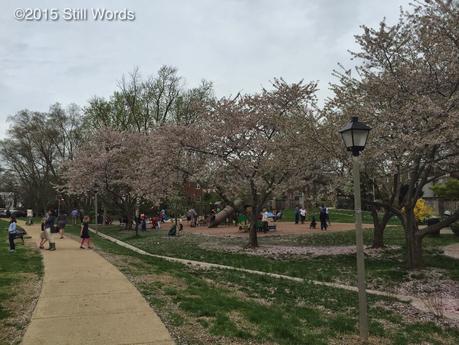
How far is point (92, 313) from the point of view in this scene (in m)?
7.19

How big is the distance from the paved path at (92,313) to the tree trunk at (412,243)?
7.92 metres

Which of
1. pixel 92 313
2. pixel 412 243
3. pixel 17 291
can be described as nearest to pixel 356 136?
pixel 92 313

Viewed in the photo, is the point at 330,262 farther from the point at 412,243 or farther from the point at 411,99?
the point at 411,99

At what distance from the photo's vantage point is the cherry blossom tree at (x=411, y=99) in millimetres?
10984

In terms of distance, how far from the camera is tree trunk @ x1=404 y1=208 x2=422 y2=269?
512 inches

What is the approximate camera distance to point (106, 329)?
6316 millimetres

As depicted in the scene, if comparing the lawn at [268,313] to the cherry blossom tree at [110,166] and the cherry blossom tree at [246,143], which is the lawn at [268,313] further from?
the cherry blossom tree at [110,166]

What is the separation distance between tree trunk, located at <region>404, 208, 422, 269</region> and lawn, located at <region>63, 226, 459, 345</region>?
4.04 m

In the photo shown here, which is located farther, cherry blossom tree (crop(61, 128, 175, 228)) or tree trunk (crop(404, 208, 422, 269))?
cherry blossom tree (crop(61, 128, 175, 228))

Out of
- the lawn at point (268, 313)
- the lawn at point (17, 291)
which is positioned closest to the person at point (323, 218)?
the lawn at point (268, 313)

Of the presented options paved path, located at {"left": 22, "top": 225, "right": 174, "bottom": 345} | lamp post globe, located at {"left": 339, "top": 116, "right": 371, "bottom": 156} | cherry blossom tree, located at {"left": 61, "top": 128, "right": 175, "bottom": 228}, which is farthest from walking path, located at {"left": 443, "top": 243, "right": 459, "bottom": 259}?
cherry blossom tree, located at {"left": 61, "top": 128, "right": 175, "bottom": 228}

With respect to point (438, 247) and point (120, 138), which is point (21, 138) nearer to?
point (120, 138)

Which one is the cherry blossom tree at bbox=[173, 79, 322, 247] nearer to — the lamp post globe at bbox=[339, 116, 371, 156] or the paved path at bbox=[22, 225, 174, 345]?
the paved path at bbox=[22, 225, 174, 345]

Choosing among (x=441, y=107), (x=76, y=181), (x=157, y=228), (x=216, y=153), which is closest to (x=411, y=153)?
(x=441, y=107)
